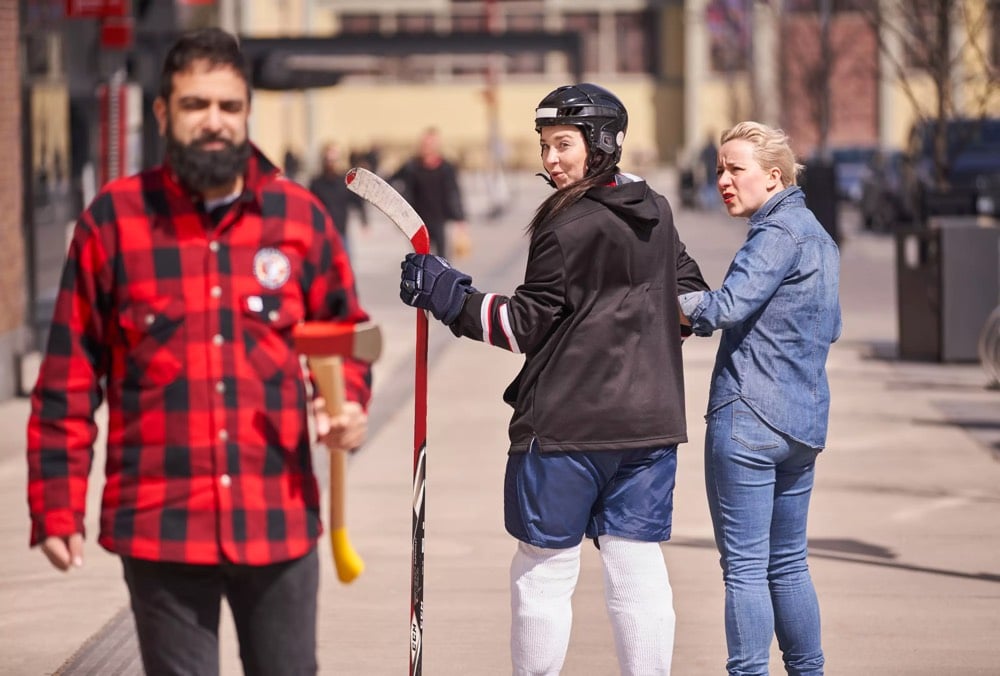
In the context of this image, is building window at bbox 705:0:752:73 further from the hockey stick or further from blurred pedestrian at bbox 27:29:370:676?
blurred pedestrian at bbox 27:29:370:676

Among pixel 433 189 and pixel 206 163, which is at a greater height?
pixel 206 163

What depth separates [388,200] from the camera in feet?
14.2

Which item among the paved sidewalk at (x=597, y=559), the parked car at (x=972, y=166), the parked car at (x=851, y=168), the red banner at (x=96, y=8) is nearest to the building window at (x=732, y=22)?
the parked car at (x=851, y=168)

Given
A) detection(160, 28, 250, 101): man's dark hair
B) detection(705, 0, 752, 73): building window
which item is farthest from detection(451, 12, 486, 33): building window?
detection(160, 28, 250, 101): man's dark hair

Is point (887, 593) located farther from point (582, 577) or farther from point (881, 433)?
point (881, 433)

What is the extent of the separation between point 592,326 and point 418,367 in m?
0.46

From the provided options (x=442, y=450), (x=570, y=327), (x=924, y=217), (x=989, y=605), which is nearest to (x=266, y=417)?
(x=570, y=327)

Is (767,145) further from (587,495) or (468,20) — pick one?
(468,20)

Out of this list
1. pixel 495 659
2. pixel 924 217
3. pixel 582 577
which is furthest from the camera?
pixel 924 217

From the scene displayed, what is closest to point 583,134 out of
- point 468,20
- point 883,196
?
point 883,196

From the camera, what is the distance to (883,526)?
838 cm

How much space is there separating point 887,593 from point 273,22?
5125 centimetres

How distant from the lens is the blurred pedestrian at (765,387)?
495cm

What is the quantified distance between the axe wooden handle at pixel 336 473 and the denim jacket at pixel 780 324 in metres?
1.44
